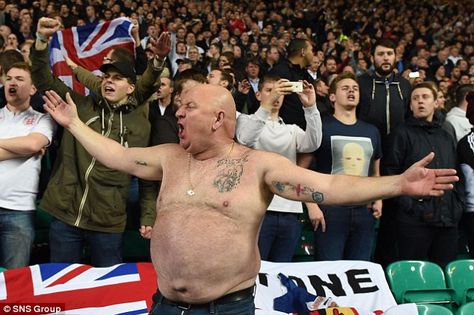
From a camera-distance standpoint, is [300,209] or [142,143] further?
[300,209]

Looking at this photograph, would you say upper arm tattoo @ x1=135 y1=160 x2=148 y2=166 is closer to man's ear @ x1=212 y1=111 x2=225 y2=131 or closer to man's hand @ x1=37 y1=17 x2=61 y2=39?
man's ear @ x1=212 y1=111 x2=225 y2=131

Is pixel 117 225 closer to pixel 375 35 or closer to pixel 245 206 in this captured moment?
pixel 245 206

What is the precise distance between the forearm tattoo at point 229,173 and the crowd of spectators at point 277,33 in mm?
2248

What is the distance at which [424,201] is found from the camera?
5.27 meters

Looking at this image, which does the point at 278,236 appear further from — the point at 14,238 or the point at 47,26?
the point at 47,26

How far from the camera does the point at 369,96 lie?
5582mm

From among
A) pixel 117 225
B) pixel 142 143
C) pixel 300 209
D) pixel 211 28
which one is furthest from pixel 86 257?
pixel 211 28

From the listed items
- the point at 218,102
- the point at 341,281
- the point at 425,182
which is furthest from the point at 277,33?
the point at 425,182

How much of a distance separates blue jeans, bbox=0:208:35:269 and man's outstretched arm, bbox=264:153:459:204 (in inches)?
85.4

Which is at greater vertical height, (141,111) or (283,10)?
(283,10)

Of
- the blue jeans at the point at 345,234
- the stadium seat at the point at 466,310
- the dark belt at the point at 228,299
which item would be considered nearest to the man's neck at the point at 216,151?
the dark belt at the point at 228,299

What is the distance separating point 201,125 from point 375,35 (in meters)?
14.1

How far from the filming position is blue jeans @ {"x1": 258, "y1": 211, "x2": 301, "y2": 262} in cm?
481

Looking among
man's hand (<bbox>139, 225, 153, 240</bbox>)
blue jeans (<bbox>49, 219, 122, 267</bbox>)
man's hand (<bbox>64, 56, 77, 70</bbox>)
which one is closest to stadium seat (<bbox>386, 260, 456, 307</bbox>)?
man's hand (<bbox>139, 225, 153, 240</bbox>)
